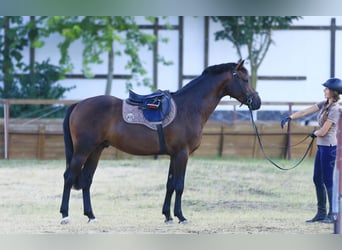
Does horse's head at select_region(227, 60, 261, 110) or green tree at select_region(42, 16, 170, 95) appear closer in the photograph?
horse's head at select_region(227, 60, 261, 110)

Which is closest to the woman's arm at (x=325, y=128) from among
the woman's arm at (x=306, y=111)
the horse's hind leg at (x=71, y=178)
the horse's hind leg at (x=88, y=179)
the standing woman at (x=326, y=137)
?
the standing woman at (x=326, y=137)

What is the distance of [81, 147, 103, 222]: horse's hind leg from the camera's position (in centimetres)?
732

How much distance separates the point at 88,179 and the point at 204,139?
20.5ft

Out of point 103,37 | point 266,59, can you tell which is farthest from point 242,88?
point 266,59

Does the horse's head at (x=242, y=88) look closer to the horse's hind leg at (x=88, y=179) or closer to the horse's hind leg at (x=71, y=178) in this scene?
the horse's hind leg at (x=88, y=179)

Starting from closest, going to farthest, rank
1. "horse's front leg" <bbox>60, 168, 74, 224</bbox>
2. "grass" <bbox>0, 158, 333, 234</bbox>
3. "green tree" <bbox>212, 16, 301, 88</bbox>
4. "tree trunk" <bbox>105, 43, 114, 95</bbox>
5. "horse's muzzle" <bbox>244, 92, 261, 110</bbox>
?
1. "grass" <bbox>0, 158, 333, 234</bbox>
2. "horse's front leg" <bbox>60, 168, 74, 224</bbox>
3. "horse's muzzle" <bbox>244, 92, 261, 110</bbox>
4. "tree trunk" <bbox>105, 43, 114, 95</bbox>
5. "green tree" <bbox>212, 16, 301, 88</bbox>

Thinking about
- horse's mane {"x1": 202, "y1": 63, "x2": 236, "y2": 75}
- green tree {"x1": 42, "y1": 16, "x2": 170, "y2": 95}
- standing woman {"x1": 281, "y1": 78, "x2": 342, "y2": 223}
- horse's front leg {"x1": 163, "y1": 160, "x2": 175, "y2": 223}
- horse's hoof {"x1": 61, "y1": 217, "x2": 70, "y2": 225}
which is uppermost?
green tree {"x1": 42, "y1": 16, "x2": 170, "y2": 95}

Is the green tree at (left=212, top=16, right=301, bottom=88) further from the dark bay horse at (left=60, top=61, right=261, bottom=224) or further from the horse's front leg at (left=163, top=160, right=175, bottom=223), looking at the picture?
the horse's front leg at (left=163, top=160, right=175, bottom=223)

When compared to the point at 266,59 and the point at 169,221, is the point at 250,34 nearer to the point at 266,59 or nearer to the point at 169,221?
the point at 266,59

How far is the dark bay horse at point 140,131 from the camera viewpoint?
728 centimetres

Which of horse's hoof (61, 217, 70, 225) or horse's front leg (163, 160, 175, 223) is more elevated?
horse's front leg (163, 160, 175, 223)

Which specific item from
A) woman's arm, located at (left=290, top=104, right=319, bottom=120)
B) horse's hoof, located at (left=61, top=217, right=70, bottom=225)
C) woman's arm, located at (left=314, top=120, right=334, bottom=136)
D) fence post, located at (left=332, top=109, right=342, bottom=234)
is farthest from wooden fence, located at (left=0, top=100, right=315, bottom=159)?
fence post, located at (left=332, top=109, right=342, bottom=234)

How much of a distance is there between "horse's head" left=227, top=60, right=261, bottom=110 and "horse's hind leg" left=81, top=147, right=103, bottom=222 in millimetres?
1376

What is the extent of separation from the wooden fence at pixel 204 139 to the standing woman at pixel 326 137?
5388 millimetres
